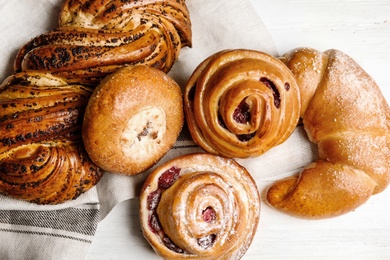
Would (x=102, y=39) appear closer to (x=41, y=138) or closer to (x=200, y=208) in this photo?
(x=41, y=138)

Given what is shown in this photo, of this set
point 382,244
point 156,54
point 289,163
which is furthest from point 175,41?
point 382,244

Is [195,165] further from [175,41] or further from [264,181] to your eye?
[175,41]

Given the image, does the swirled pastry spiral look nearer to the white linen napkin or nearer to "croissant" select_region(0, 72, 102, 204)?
the white linen napkin

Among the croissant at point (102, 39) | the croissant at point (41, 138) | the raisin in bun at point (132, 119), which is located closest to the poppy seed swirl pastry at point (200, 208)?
the raisin in bun at point (132, 119)

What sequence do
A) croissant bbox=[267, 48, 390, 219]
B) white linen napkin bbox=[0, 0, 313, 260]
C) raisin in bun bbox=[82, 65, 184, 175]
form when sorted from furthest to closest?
white linen napkin bbox=[0, 0, 313, 260] < croissant bbox=[267, 48, 390, 219] < raisin in bun bbox=[82, 65, 184, 175]

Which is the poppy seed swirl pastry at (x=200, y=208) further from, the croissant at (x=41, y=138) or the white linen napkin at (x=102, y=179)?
the croissant at (x=41, y=138)

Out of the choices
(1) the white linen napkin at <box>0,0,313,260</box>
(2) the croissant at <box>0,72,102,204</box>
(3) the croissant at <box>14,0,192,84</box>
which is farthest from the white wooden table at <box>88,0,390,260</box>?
(3) the croissant at <box>14,0,192,84</box>

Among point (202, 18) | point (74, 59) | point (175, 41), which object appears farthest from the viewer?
point (202, 18)
